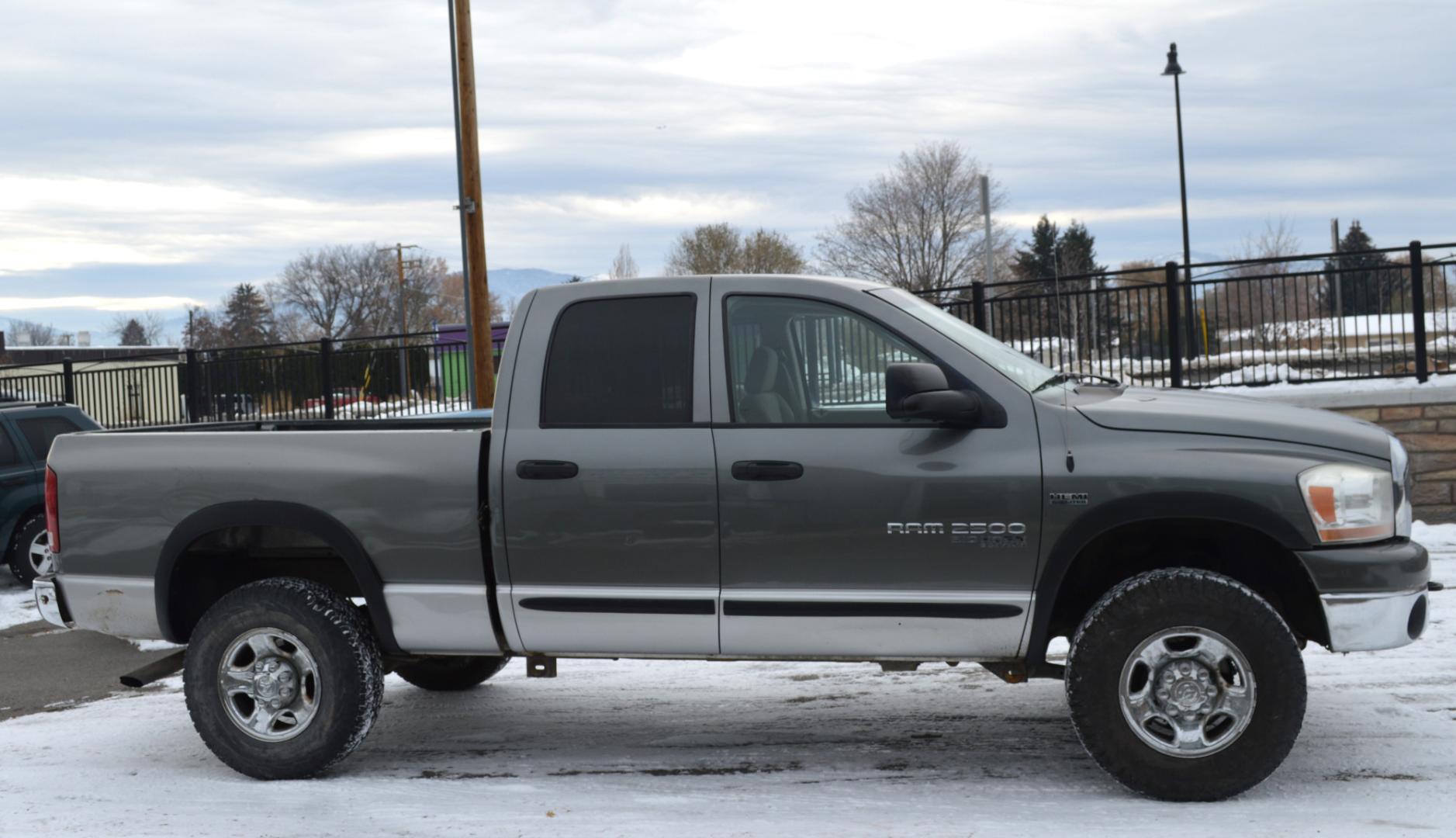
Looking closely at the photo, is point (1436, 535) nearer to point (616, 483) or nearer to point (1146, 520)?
point (1146, 520)

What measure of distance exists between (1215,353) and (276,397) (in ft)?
41.9

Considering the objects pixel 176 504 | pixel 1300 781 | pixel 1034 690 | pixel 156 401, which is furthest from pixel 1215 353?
pixel 156 401

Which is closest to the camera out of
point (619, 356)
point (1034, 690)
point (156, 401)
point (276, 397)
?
point (619, 356)

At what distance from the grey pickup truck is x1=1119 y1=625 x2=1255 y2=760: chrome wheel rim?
10 millimetres

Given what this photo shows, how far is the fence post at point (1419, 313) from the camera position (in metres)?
13.2

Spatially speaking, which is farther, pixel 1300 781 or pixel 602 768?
pixel 602 768

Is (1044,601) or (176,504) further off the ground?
(176,504)

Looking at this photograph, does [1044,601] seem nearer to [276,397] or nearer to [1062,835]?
Result: [1062,835]

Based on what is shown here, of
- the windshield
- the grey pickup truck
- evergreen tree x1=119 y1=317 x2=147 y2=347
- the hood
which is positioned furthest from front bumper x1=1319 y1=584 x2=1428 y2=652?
evergreen tree x1=119 y1=317 x2=147 y2=347

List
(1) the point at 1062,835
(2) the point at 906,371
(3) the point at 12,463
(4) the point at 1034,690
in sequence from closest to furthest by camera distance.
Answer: (1) the point at 1062,835
(2) the point at 906,371
(4) the point at 1034,690
(3) the point at 12,463

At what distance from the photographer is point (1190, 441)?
4902 millimetres

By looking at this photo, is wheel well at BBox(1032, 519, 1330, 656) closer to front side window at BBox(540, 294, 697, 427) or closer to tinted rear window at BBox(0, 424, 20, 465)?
front side window at BBox(540, 294, 697, 427)

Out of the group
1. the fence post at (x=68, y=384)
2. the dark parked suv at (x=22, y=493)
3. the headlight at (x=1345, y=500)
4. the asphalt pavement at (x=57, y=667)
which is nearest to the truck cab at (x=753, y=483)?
the headlight at (x=1345, y=500)

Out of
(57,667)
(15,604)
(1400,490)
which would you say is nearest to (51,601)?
(57,667)
